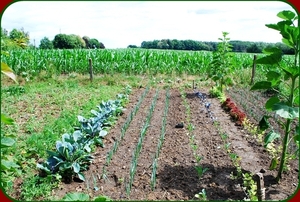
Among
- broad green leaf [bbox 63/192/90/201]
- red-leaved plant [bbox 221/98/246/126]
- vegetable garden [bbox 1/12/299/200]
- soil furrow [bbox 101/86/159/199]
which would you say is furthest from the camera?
red-leaved plant [bbox 221/98/246/126]

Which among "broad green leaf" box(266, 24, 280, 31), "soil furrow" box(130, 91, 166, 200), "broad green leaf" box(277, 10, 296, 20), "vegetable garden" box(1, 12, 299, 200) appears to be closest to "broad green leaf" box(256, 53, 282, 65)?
"vegetable garden" box(1, 12, 299, 200)

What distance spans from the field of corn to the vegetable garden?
1cm

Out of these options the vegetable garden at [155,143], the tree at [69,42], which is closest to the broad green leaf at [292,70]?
the vegetable garden at [155,143]

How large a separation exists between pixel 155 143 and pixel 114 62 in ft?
26.5

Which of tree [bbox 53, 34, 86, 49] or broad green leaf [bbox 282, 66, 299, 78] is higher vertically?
tree [bbox 53, 34, 86, 49]

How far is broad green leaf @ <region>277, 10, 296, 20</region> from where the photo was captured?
3.15 meters

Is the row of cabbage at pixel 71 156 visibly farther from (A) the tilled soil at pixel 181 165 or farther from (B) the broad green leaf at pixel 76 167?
(A) the tilled soil at pixel 181 165

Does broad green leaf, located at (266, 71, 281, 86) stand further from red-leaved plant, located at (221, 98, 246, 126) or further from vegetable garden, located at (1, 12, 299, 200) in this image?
red-leaved plant, located at (221, 98, 246, 126)

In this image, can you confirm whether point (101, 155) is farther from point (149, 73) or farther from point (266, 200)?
point (149, 73)

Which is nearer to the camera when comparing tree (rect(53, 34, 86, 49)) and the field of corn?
the field of corn

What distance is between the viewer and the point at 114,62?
12.6 meters

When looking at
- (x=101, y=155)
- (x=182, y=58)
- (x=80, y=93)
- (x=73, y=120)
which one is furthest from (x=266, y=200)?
(x=182, y=58)

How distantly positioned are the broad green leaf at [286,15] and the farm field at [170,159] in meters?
1.76

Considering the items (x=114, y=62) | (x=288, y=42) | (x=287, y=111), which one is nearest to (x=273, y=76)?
(x=288, y=42)
